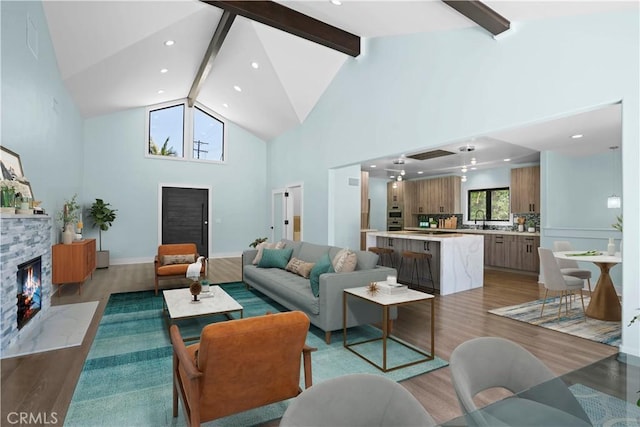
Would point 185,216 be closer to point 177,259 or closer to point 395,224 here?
point 177,259

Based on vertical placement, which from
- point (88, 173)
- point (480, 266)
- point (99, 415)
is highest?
point (88, 173)

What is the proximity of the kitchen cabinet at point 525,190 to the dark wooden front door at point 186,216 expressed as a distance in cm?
800

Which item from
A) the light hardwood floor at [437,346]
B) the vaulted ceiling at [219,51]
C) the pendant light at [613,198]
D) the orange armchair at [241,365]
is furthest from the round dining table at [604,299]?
the orange armchair at [241,365]

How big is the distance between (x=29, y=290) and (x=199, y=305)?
210cm

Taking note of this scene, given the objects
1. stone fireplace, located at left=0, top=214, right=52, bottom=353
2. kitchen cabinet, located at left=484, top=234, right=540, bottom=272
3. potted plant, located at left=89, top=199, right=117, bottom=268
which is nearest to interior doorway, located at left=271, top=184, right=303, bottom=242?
potted plant, located at left=89, top=199, right=117, bottom=268

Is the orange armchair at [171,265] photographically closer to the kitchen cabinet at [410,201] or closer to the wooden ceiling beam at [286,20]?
the wooden ceiling beam at [286,20]

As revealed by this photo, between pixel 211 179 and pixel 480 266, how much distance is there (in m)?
7.22

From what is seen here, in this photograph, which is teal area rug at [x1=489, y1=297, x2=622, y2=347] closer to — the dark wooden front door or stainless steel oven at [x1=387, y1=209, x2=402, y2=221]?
stainless steel oven at [x1=387, y1=209, x2=402, y2=221]

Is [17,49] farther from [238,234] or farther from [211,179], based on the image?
[238,234]

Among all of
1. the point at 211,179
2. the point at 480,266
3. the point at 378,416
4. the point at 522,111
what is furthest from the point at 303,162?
the point at 378,416

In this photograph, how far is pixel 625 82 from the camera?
9.48 feet

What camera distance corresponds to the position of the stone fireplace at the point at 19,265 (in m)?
3.06

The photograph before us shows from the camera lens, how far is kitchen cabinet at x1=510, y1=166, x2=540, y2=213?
7.51 metres

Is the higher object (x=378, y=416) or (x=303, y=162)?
(x=303, y=162)
